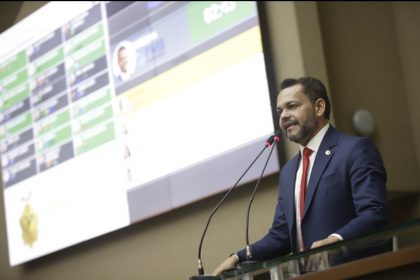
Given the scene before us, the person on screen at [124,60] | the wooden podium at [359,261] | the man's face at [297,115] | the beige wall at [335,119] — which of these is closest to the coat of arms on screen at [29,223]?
the beige wall at [335,119]

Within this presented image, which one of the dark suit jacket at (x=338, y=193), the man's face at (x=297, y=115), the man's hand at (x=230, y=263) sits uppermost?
the man's face at (x=297, y=115)

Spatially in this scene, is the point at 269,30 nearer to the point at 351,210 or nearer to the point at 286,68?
the point at 286,68

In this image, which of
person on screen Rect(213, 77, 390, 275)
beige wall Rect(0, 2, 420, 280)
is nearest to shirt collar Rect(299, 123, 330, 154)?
person on screen Rect(213, 77, 390, 275)

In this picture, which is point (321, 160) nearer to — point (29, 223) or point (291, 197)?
point (291, 197)

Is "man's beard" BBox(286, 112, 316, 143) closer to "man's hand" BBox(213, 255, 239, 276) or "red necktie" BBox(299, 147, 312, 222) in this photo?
"red necktie" BBox(299, 147, 312, 222)

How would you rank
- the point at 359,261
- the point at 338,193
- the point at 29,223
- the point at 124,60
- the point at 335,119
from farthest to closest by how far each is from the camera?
the point at 29,223, the point at 124,60, the point at 335,119, the point at 338,193, the point at 359,261

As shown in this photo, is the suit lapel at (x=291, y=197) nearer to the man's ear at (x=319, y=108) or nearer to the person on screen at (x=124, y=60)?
the man's ear at (x=319, y=108)

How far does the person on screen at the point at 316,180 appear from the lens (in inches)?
84.0

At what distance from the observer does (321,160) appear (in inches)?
87.4

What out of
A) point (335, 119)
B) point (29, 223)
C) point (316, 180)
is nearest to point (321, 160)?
point (316, 180)

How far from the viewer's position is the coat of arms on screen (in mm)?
5035

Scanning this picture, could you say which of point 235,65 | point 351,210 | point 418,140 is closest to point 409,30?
point 418,140

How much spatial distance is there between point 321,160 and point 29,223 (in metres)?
3.13

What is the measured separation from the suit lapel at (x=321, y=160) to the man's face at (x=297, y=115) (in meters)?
0.04
